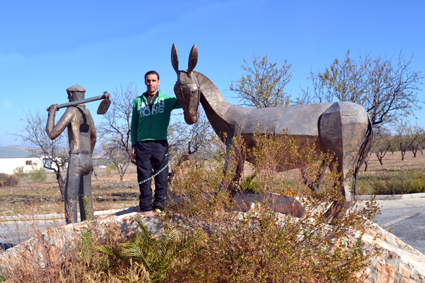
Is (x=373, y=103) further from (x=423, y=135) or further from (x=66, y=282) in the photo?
(x=423, y=135)

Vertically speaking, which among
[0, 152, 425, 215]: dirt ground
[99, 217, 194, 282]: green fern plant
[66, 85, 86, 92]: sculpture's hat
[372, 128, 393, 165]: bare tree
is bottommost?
[0, 152, 425, 215]: dirt ground

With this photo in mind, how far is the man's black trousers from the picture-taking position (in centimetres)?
451

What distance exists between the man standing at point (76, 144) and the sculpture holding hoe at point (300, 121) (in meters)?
1.57

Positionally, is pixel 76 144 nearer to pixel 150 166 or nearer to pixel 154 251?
pixel 150 166

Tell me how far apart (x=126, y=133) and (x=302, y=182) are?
1075 centimetres

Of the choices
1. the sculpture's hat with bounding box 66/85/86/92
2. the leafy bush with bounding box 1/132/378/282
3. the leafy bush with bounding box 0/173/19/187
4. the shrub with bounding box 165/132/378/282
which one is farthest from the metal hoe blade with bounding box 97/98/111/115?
the leafy bush with bounding box 0/173/19/187

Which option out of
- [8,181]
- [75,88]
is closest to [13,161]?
[8,181]

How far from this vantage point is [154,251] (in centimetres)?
350

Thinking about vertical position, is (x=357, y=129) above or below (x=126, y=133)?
below

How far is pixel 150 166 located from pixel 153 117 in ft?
2.30

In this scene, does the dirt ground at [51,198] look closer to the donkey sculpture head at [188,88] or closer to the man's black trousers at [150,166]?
the man's black trousers at [150,166]

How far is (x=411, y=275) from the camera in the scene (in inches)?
146

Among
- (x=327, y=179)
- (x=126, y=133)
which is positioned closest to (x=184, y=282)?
(x=327, y=179)

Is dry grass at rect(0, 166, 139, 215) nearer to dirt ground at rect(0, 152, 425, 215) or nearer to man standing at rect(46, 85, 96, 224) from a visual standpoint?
dirt ground at rect(0, 152, 425, 215)
